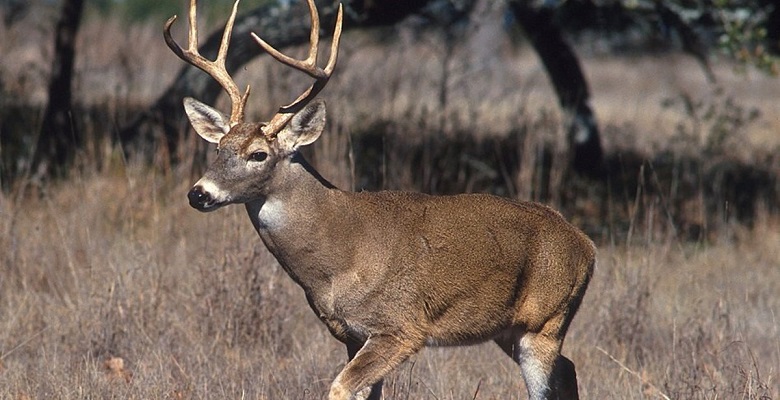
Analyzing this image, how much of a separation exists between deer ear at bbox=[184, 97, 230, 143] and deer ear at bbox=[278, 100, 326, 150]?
31 centimetres

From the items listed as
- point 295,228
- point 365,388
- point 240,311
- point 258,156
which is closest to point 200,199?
point 258,156

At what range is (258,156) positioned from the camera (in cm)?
549

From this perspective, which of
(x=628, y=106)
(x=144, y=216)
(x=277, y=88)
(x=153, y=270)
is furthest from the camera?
(x=628, y=106)

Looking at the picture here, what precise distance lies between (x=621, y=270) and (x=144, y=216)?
3207mm

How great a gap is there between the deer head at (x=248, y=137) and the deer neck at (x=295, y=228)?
67mm

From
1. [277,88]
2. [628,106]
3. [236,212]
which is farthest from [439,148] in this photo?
[628,106]

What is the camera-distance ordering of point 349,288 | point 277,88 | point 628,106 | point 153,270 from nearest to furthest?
point 349,288 → point 153,270 → point 277,88 → point 628,106

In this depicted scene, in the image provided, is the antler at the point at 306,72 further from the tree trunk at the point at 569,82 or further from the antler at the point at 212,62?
the tree trunk at the point at 569,82

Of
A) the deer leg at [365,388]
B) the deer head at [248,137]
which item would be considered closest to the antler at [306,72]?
the deer head at [248,137]

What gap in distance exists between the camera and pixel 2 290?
790 cm

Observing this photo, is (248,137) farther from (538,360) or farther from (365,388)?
(538,360)

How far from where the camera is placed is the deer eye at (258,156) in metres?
5.48

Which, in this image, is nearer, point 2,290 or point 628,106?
point 2,290

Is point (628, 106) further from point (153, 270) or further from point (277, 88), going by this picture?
point (153, 270)
